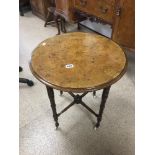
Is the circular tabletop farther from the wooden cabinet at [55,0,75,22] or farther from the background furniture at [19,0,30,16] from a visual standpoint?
the background furniture at [19,0,30,16]

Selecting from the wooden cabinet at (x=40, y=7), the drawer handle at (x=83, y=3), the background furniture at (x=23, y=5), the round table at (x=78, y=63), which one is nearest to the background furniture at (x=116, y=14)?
the drawer handle at (x=83, y=3)

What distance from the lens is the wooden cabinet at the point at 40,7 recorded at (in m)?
3.46

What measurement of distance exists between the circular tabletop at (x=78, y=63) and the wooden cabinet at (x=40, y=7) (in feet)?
6.18

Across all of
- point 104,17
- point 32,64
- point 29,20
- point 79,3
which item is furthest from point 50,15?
point 32,64

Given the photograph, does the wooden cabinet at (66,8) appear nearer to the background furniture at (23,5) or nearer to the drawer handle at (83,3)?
the drawer handle at (83,3)

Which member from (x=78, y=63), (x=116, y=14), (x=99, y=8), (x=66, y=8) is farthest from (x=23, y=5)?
(x=78, y=63)

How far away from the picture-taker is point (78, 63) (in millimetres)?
1512

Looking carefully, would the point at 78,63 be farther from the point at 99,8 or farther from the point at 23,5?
the point at 23,5

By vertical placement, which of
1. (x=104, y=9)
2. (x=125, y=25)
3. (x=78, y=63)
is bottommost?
(x=78, y=63)

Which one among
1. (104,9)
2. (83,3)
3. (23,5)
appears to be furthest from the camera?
(23,5)

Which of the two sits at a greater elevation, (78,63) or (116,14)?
(116,14)

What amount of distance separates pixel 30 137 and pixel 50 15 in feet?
7.06

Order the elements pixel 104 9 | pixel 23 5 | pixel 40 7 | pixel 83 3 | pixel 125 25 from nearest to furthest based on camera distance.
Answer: pixel 125 25 < pixel 104 9 < pixel 83 3 < pixel 40 7 < pixel 23 5

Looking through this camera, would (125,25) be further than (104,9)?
No
